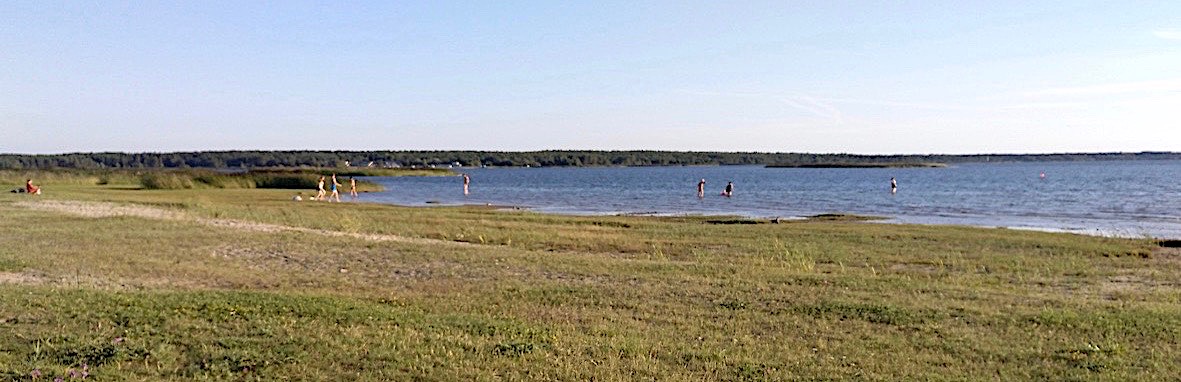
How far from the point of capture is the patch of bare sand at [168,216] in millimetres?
23056

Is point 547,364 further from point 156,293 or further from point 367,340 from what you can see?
point 156,293

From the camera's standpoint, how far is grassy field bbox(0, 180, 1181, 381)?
8297mm

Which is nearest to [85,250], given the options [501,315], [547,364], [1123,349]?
[501,315]

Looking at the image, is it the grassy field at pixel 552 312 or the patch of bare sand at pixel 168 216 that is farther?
the patch of bare sand at pixel 168 216

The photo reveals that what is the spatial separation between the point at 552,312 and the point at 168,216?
21.4 meters

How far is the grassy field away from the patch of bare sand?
1.55 meters

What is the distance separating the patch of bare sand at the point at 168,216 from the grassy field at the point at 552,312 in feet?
5.09

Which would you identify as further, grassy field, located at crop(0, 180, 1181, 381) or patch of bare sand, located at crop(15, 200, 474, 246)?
patch of bare sand, located at crop(15, 200, 474, 246)

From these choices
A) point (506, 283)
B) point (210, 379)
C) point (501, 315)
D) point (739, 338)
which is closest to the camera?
point (210, 379)

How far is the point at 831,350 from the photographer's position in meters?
9.25

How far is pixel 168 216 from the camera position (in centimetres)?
2891

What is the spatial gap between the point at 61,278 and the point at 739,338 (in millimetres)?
9436

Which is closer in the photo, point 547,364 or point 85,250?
point 547,364

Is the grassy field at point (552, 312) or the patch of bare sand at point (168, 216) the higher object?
the grassy field at point (552, 312)
